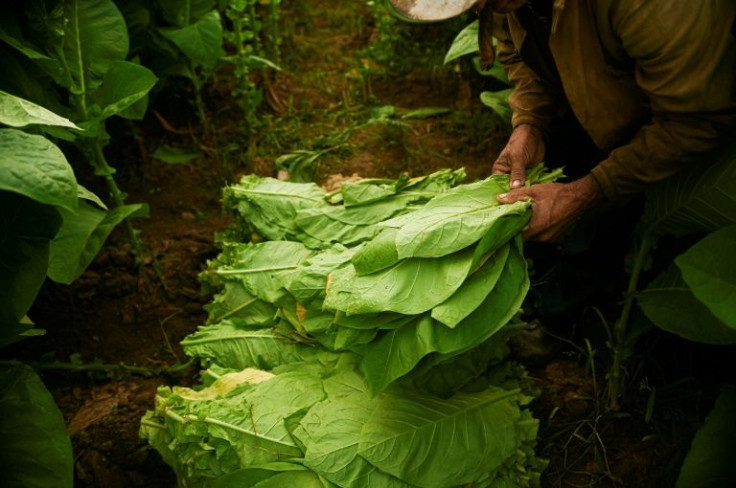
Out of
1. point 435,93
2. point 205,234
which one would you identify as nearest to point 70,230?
point 205,234

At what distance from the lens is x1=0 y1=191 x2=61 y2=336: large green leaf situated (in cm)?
176

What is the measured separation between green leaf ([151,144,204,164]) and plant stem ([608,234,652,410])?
2482mm

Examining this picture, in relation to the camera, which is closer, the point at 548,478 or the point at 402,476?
the point at 402,476

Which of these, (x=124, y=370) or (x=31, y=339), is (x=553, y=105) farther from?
(x=31, y=339)

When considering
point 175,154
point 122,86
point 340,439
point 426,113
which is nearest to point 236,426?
point 340,439

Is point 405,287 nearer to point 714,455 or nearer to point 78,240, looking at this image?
point 714,455

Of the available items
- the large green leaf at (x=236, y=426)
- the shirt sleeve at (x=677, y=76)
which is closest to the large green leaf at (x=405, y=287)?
the large green leaf at (x=236, y=426)

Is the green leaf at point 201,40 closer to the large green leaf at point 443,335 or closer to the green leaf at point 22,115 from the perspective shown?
the green leaf at point 22,115

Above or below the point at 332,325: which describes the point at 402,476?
below

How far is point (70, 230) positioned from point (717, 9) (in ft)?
7.36

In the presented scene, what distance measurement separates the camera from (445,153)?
360 centimetres

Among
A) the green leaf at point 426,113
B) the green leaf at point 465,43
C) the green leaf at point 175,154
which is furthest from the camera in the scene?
the green leaf at point 426,113

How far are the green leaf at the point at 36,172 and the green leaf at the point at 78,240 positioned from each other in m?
0.64

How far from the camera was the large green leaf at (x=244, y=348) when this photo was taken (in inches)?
90.1
